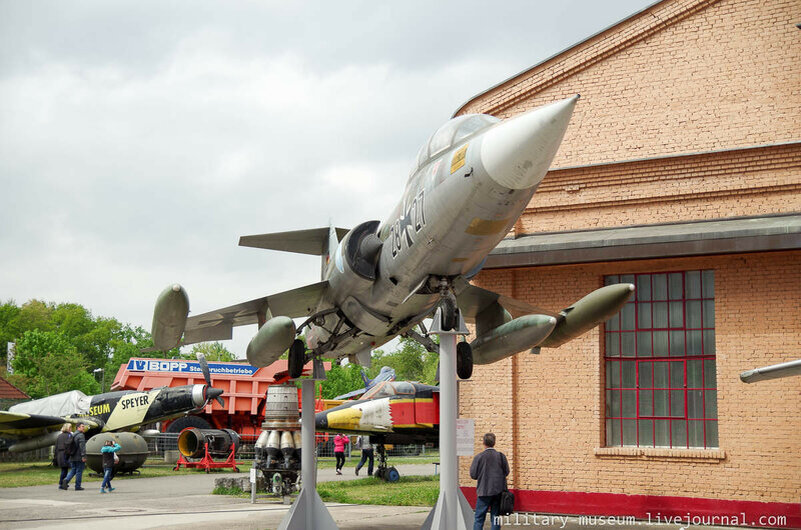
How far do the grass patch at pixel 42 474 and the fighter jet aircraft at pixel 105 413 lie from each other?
3.09ft

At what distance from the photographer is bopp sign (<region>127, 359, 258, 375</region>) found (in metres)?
29.5

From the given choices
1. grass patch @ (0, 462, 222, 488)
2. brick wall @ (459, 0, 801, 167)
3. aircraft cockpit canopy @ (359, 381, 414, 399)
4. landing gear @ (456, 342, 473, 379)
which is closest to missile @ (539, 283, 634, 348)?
landing gear @ (456, 342, 473, 379)

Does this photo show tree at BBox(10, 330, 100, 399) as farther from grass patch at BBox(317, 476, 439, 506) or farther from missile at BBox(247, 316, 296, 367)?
missile at BBox(247, 316, 296, 367)

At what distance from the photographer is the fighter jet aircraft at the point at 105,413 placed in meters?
24.9

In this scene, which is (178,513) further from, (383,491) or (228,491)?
(383,491)

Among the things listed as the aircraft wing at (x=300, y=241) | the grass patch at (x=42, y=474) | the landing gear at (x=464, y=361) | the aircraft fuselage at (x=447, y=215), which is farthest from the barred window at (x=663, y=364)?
the grass patch at (x=42, y=474)

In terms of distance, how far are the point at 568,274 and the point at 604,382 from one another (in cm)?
224

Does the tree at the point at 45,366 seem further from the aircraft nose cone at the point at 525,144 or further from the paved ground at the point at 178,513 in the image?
the aircraft nose cone at the point at 525,144

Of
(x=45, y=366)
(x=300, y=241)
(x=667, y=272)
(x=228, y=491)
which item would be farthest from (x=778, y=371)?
(x=45, y=366)

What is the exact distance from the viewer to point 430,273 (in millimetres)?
8602

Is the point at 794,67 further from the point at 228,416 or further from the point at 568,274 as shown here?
the point at 228,416

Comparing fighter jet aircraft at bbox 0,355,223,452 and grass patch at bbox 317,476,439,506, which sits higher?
fighter jet aircraft at bbox 0,355,223,452

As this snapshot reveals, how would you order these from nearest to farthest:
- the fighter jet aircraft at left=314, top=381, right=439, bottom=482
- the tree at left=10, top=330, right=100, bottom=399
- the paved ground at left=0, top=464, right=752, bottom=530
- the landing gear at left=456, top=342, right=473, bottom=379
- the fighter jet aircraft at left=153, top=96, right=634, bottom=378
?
the fighter jet aircraft at left=153, top=96, right=634, bottom=378 → the landing gear at left=456, top=342, right=473, bottom=379 → the paved ground at left=0, top=464, right=752, bottom=530 → the fighter jet aircraft at left=314, top=381, right=439, bottom=482 → the tree at left=10, top=330, right=100, bottom=399

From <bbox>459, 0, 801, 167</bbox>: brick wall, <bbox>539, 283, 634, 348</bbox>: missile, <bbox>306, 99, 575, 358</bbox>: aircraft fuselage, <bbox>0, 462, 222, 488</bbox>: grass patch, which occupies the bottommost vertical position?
<bbox>0, 462, 222, 488</bbox>: grass patch
